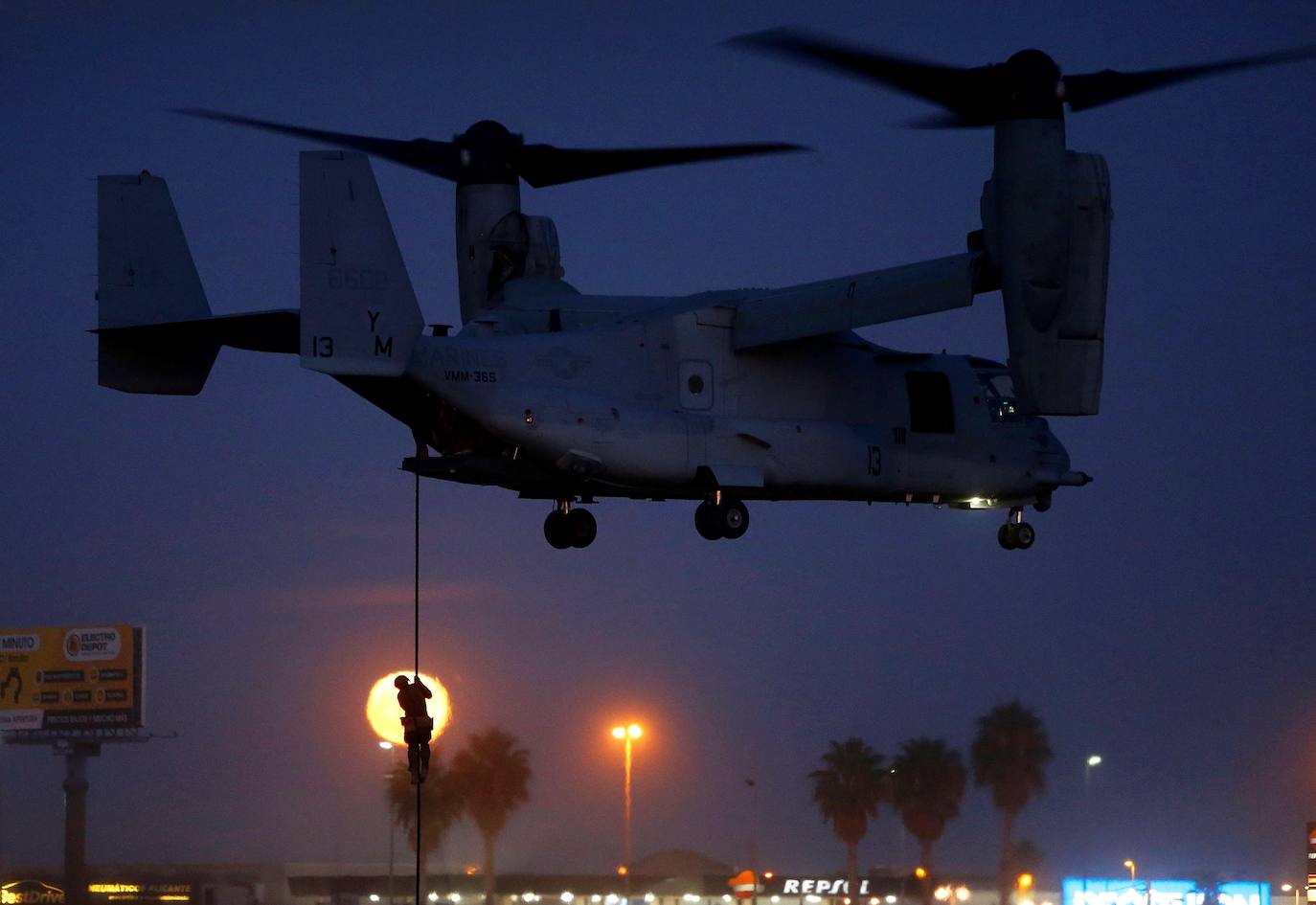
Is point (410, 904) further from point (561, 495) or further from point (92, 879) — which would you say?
point (561, 495)

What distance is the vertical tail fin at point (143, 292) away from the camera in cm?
4278

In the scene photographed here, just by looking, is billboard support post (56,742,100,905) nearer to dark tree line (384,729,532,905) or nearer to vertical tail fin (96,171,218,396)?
dark tree line (384,729,532,905)

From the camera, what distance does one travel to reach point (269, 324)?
41500 millimetres

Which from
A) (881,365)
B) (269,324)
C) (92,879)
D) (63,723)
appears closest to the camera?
(269,324)

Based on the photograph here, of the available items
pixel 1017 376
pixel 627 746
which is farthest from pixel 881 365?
pixel 627 746

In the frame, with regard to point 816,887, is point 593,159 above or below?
above

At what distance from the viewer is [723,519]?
150 ft

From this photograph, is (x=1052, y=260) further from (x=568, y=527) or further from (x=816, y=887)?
(x=816, y=887)

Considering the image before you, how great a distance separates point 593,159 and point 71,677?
80.7m

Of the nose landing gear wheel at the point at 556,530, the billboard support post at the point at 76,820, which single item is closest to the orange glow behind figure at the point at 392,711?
the nose landing gear wheel at the point at 556,530

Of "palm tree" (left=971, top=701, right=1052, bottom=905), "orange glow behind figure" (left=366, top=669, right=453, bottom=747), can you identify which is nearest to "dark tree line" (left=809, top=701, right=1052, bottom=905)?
"palm tree" (left=971, top=701, right=1052, bottom=905)

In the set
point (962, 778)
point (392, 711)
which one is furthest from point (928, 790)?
point (392, 711)

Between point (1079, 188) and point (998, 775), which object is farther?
point (998, 775)

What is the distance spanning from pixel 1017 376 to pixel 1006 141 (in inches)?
168
